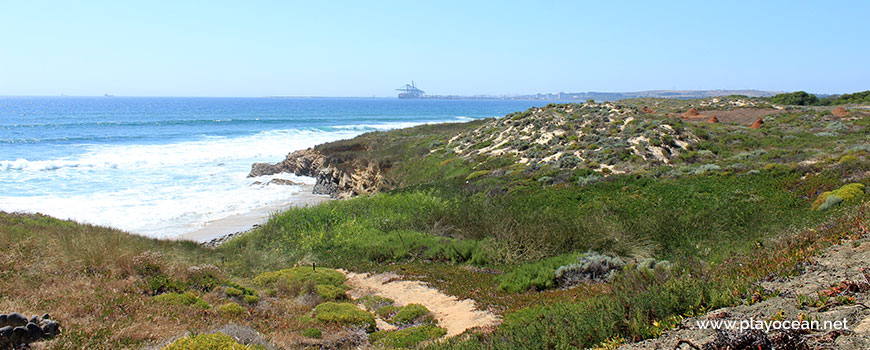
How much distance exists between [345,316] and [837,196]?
12456 millimetres

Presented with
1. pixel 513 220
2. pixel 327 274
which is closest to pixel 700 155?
pixel 513 220

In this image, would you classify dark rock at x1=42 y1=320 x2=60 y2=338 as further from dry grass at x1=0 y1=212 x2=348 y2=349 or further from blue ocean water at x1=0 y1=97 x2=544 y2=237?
blue ocean water at x1=0 y1=97 x2=544 y2=237

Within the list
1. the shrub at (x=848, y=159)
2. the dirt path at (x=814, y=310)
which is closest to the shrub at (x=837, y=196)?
the shrub at (x=848, y=159)

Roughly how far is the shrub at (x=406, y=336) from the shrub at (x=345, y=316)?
1.48 feet

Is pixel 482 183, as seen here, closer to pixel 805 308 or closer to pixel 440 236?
pixel 440 236

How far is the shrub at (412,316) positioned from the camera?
8.64 metres

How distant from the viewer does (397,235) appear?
14.8 meters

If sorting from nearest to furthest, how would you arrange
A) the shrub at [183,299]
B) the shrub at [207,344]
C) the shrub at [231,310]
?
the shrub at [207,344], the shrub at [231,310], the shrub at [183,299]

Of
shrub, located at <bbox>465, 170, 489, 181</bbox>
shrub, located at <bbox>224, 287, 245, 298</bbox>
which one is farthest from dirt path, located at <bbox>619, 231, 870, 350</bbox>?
shrub, located at <bbox>465, 170, 489, 181</bbox>

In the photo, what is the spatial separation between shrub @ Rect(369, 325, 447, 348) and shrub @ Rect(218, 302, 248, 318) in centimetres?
211

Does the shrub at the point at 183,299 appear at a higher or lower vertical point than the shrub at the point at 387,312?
higher

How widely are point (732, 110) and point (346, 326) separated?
4367 cm

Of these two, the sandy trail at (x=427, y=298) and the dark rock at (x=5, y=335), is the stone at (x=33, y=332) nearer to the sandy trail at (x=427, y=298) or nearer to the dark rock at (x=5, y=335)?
the dark rock at (x=5, y=335)

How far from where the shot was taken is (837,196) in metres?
12.5
